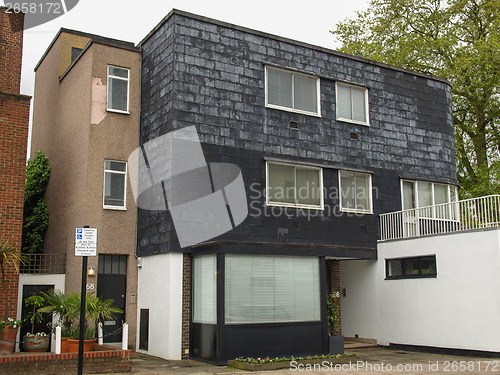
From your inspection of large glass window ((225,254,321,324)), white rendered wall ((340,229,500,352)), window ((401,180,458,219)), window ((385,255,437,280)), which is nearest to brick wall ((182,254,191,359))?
large glass window ((225,254,321,324))

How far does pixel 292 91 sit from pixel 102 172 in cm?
645

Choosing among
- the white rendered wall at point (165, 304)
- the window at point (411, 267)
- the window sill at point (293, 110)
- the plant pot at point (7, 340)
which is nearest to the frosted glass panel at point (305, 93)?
the window sill at point (293, 110)

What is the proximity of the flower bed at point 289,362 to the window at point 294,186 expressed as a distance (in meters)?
4.68

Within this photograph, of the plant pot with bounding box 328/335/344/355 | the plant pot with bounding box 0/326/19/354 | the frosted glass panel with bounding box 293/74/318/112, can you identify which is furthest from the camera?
the frosted glass panel with bounding box 293/74/318/112

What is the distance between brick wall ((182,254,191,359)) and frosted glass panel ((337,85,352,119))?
738 centimetres

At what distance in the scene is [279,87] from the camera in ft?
58.6

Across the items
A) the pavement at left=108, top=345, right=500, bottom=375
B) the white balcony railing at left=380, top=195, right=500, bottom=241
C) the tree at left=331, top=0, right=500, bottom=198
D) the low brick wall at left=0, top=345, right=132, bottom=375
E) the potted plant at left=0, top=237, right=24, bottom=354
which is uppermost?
the tree at left=331, top=0, right=500, bottom=198

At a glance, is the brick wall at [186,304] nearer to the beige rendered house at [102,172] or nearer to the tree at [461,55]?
the beige rendered house at [102,172]

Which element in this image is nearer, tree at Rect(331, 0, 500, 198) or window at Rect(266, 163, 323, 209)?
window at Rect(266, 163, 323, 209)

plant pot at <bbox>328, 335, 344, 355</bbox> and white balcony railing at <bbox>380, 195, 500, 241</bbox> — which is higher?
white balcony railing at <bbox>380, 195, 500, 241</bbox>

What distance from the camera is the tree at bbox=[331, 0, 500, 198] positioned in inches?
1073

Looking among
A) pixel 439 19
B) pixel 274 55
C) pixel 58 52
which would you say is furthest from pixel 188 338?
pixel 439 19

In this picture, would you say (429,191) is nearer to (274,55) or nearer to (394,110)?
(394,110)

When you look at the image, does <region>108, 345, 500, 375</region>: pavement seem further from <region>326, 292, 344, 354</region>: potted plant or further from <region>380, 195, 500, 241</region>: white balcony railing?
<region>380, 195, 500, 241</region>: white balcony railing
